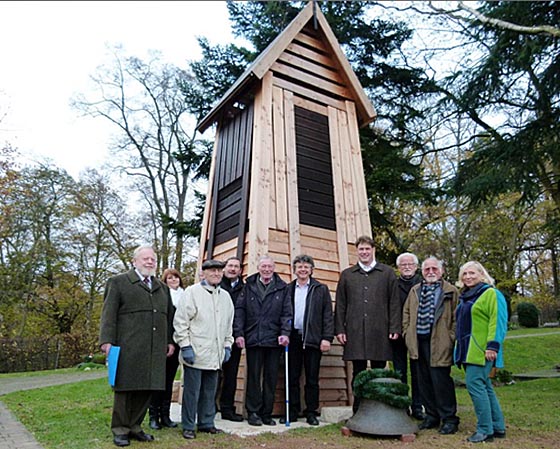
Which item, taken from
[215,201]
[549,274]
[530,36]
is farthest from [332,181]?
[549,274]

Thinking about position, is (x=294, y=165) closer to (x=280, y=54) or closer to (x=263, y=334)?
(x=280, y=54)

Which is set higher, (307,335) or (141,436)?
(307,335)

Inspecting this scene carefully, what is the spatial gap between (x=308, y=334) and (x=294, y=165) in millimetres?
2591

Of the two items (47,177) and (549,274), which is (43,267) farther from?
(549,274)

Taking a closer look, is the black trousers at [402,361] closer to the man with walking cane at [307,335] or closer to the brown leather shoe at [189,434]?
the man with walking cane at [307,335]

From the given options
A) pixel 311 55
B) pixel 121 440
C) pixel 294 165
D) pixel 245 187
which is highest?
pixel 311 55

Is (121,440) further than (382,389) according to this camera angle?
No

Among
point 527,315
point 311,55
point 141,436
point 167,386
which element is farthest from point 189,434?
point 527,315

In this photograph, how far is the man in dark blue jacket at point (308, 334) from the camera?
5680 mm

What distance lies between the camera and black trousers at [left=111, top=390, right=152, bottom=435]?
4668 mm

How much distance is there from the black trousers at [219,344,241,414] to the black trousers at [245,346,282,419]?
0.19 meters

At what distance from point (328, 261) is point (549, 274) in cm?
2559

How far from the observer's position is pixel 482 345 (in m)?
4.74

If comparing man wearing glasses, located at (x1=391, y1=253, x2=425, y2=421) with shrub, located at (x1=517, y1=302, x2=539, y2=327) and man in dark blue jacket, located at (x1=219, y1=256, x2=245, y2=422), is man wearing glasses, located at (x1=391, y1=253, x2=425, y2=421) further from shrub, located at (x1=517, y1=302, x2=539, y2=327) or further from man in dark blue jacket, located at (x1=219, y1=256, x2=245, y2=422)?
shrub, located at (x1=517, y1=302, x2=539, y2=327)
